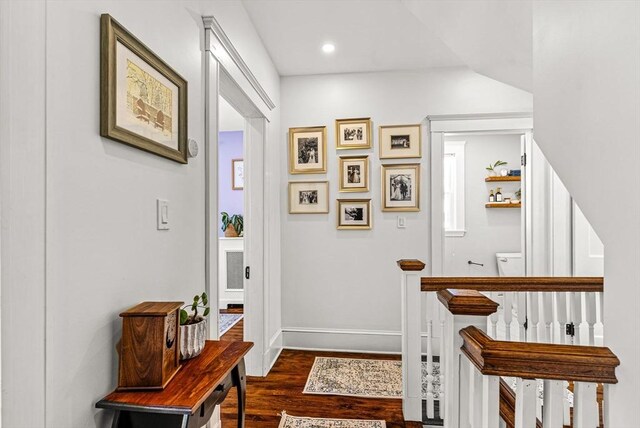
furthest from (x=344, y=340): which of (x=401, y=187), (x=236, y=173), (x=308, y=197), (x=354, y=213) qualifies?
(x=236, y=173)

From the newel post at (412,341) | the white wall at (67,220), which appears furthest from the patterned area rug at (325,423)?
the white wall at (67,220)

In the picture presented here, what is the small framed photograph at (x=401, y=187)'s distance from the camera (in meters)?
3.45

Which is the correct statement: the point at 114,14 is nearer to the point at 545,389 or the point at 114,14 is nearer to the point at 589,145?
the point at 589,145

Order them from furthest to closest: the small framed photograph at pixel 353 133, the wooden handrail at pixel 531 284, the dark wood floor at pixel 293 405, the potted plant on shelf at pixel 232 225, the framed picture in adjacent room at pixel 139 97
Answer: the potted plant on shelf at pixel 232 225
the small framed photograph at pixel 353 133
the dark wood floor at pixel 293 405
the wooden handrail at pixel 531 284
the framed picture in adjacent room at pixel 139 97

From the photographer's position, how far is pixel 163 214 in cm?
147

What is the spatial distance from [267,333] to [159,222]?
6.23ft

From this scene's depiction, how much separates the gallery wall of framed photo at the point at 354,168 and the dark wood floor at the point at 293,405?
1.53 metres

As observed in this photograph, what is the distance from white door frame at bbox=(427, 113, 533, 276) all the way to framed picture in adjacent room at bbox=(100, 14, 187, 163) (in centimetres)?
250

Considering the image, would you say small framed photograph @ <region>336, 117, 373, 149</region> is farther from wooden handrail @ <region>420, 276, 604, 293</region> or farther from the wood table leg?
the wood table leg

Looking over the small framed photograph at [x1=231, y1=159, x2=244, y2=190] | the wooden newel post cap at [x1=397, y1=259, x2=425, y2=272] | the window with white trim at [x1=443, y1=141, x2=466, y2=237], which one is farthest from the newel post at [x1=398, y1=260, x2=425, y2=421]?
the small framed photograph at [x1=231, y1=159, x2=244, y2=190]

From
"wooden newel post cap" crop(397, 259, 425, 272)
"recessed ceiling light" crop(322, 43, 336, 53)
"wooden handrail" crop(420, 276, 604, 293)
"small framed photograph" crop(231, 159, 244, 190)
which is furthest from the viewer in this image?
"small framed photograph" crop(231, 159, 244, 190)

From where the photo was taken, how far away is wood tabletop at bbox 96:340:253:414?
1.01 meters

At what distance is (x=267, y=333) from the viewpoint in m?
3.05

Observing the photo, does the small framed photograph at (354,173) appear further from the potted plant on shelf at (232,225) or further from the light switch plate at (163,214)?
the potted plant on shelf at (232,225)
